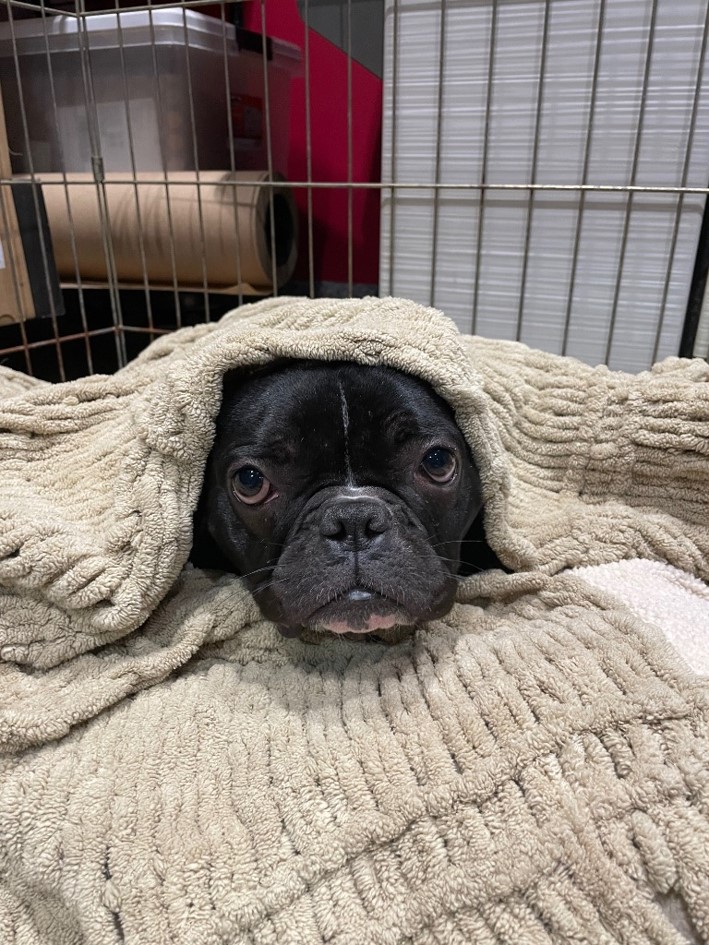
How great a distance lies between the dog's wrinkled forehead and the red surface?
135 cm

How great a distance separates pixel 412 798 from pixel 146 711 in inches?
13.7

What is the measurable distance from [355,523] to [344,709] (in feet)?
0.70

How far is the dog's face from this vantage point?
2.75ft

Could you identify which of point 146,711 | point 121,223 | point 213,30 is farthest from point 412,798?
point 213,30

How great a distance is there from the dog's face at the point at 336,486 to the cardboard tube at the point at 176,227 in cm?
109

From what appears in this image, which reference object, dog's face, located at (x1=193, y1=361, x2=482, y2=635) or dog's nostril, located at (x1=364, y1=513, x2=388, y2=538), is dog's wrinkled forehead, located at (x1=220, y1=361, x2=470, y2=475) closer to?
dog's face, located at (x1=193, y1=361, x2=482, y2=635)

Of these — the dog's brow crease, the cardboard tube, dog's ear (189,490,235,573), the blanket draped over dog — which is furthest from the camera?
the cardboard tube

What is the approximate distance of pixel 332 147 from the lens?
2414mm

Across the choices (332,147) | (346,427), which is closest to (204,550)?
(346,427)

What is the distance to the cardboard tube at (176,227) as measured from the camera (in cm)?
199

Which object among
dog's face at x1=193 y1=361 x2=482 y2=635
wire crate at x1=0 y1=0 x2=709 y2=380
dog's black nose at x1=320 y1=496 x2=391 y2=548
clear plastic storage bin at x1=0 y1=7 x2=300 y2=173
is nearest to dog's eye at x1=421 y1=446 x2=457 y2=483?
dog's face at x1=193 y1=361 x2=482 y2=635

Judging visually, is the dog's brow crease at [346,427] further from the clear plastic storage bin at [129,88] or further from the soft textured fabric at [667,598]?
the clear plastic storage bin at [129,88]

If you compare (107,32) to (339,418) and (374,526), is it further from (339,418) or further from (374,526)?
(374,526)

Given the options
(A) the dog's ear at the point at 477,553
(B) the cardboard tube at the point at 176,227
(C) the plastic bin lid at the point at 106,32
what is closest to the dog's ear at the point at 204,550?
(A) the dog's ear at the point at 477,553
